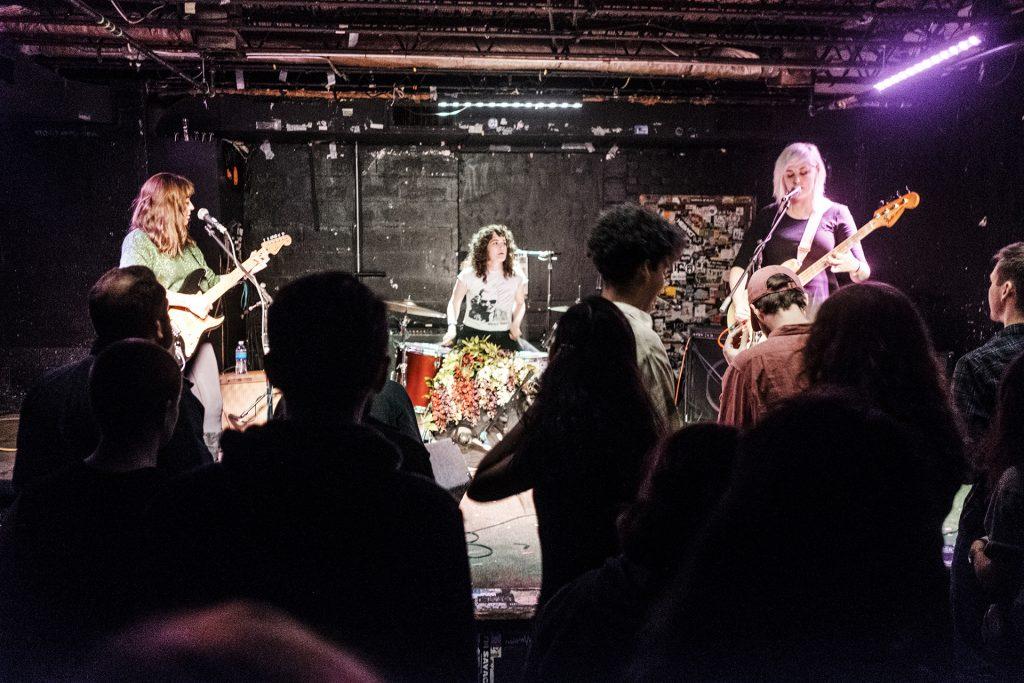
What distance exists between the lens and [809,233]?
15.9 ft

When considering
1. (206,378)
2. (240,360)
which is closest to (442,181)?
(240,360)

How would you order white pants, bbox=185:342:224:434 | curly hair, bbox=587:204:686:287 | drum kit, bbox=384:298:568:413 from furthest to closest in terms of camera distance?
drum kit, bbox=384:298:568:413 < white pants, bbox=185:342:224:434 < curly hair, bbox=587:204:686:287

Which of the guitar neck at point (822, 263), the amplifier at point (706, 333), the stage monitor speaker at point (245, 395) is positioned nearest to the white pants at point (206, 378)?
the stage monitor speaker at point (245, 395)

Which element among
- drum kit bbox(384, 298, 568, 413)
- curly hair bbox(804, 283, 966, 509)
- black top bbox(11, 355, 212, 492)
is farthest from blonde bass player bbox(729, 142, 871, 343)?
black top bbox(11, 355, 212, 492)

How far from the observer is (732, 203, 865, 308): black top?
4.86m

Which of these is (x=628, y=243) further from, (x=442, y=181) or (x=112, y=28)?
(x=442, y=181)

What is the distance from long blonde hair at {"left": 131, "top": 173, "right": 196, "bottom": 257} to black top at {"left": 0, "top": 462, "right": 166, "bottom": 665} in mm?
3654

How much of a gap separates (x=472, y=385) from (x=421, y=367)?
555 millimetres

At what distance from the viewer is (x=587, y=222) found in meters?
9.48

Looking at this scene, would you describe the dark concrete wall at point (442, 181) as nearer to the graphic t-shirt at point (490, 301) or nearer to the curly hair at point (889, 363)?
the graphic t-shirt at point (490, 301)

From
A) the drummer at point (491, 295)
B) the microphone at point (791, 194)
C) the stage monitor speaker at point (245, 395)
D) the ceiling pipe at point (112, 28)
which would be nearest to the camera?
the microphone at point (791, 194)

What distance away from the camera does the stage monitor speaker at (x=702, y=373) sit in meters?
6.96

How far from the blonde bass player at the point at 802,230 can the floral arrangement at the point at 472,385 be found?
5.54ft

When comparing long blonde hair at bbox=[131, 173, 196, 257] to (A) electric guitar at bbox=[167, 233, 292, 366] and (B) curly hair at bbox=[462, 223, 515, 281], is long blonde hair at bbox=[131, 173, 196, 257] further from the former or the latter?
(B) curly hair at bbox=[462, 223, 515, 281]
